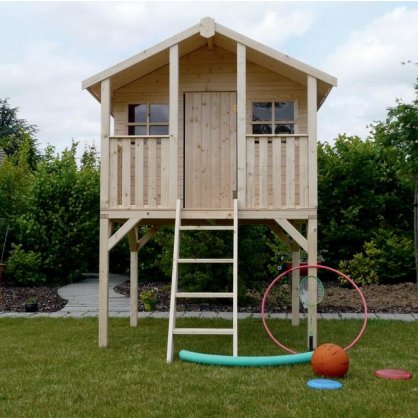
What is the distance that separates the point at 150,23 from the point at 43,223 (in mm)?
8062

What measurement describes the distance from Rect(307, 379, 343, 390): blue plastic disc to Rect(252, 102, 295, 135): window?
436 cm

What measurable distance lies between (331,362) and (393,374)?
60cm

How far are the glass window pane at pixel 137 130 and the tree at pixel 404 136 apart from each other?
4651 millimetres

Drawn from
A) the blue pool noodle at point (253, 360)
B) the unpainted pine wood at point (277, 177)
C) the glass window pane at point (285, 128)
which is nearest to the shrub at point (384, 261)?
the glass window pane at point (285, 128)

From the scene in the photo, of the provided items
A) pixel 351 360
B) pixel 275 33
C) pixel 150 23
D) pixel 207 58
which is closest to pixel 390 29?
pixel 275 33

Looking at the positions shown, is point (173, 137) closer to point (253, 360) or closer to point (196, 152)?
point (196, 152)

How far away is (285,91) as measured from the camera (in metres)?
8.91

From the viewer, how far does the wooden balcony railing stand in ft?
25.5

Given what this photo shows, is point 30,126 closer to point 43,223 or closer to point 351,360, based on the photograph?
point 43,223

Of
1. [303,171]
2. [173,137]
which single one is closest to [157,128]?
[173,137]

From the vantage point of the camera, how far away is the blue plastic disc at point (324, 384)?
5.27 meters

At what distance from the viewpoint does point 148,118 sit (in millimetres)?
9102

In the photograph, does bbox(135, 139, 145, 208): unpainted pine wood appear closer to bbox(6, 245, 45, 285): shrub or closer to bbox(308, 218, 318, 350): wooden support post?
bbox(308, 218, 318, 350): wooden support post

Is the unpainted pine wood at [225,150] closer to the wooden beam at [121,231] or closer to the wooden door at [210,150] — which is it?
the wooden door at [210,150]
